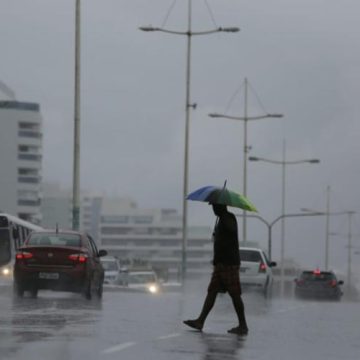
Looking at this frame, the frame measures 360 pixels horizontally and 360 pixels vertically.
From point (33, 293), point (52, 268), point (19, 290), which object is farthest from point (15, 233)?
point (52, 268)

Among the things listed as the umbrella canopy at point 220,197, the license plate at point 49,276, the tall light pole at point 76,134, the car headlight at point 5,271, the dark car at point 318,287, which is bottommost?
the dark car at point 318,287

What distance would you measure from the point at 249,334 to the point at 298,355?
313 centimetres

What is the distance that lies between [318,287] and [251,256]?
1230 centimetres

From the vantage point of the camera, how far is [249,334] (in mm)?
18047

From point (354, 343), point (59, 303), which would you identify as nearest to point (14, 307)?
point (59, 303)

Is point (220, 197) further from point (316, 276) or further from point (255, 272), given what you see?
point (316, 276)

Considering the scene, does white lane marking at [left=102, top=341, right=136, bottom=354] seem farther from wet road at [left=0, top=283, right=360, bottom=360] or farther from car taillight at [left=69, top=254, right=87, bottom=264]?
car taillight at [left=69, top=254, right=87, bottom=264]

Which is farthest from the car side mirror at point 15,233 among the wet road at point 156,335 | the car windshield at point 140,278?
the wet road at point 156,335

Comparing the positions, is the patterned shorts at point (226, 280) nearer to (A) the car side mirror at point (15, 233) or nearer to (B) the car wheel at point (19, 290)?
(B) the car wheel at point (19, 290)

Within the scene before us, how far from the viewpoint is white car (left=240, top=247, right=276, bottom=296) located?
45.3m

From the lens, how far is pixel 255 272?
45469 mm

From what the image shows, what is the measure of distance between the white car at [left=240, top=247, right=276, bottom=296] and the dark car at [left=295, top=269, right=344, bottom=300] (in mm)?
11652

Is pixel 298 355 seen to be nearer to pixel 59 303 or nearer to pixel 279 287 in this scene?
pixel 59 303

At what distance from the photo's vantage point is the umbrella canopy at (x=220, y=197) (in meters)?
18.3
